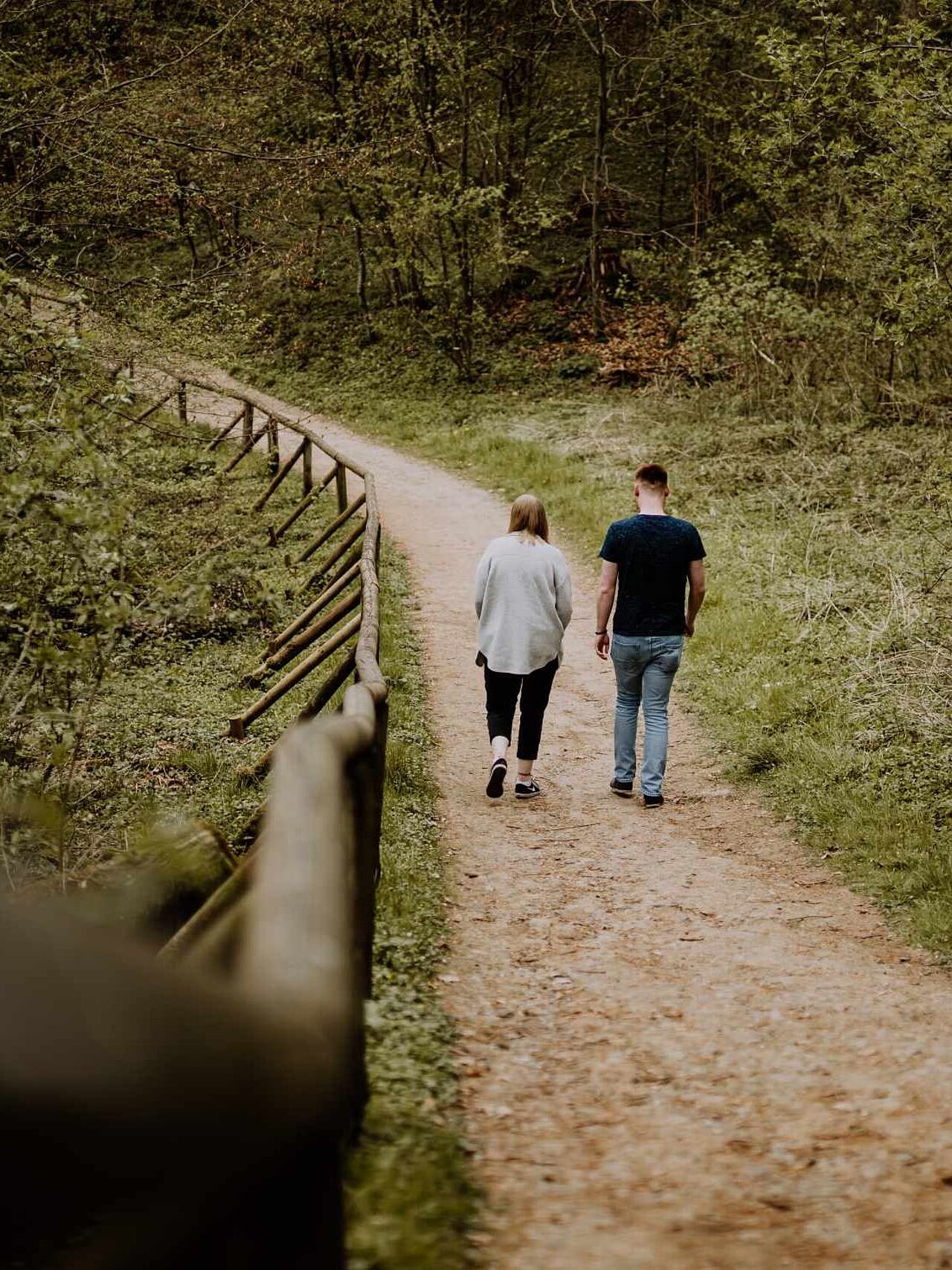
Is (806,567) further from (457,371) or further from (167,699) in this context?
(457,371)

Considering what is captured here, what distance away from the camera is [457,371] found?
24.8 metres

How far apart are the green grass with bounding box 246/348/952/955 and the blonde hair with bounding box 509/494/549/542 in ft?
7.70

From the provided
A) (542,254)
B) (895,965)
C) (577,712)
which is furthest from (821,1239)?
(542,254)

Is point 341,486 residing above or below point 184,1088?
below

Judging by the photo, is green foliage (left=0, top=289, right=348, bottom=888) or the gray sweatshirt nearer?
green foliage (left=0, top=289, right=348, bottom=888)

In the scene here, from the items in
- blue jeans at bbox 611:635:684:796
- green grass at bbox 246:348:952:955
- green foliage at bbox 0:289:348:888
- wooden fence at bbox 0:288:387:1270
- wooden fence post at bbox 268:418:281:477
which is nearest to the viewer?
wooden fence at bbox 0:288:387:1270

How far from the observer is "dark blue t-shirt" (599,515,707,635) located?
7102 mm

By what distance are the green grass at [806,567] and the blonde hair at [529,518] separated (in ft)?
7.70

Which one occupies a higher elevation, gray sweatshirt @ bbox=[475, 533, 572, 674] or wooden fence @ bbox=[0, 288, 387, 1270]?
wooden fence @ bbox=[0, 288, 387, 1270]

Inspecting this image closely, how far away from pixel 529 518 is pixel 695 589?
1246 millimetres

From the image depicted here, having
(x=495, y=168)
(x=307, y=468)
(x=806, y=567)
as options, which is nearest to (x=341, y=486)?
(x=307, y=468)

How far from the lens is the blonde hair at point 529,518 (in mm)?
7242

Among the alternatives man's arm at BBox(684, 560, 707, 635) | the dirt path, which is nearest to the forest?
the dirt path

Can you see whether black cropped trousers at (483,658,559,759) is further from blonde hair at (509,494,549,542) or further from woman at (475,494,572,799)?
blonde hair at (509,494,549,542)
